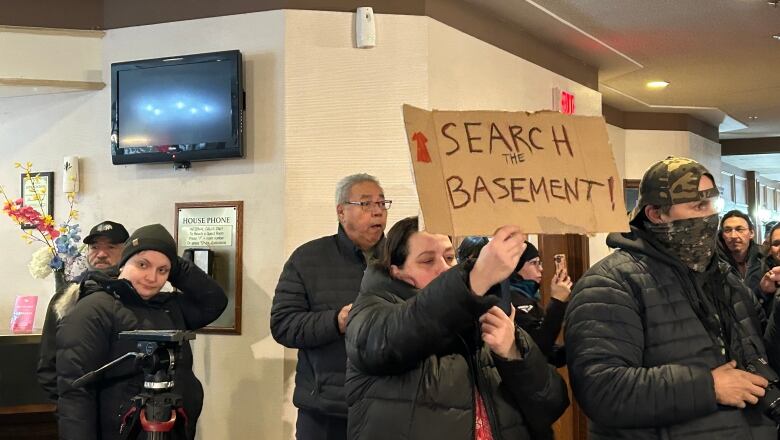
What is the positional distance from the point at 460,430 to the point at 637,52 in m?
4.60

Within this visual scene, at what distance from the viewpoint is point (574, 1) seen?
4.43 m

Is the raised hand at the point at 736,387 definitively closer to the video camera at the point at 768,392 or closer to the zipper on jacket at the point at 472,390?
the video camera at the point at 768,392

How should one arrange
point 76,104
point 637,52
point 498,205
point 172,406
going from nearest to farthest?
point 498,205
point 172,406
point 76,104
point 637,52

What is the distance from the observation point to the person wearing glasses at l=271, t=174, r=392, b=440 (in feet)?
8.83

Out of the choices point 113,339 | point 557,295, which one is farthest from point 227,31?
point 557,295

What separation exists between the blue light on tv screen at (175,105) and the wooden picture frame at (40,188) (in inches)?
23.6

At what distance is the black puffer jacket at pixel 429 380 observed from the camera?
5.23 feet

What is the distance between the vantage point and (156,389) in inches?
86.8

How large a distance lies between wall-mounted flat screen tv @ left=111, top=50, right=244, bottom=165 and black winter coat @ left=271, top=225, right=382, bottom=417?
42.2 inches

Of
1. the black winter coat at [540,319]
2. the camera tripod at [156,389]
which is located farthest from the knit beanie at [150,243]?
the black winter coat at [540,319]

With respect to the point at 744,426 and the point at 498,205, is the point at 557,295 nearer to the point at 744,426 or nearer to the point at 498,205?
the point at 744,426

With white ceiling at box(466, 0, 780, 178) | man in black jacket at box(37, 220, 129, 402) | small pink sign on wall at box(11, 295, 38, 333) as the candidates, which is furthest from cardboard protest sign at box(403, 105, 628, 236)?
small pink sign on wall at box(11, 295, 38, 333)

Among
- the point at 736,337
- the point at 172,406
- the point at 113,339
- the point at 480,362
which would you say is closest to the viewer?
the point at 480,362

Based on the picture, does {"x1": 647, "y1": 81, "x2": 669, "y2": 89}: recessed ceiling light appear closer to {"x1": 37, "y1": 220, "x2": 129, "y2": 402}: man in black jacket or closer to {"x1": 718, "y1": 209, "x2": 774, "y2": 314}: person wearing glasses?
{"x1": 718, "y1": 209, "x2": 774, "y2": 314}: person wearing glasses
